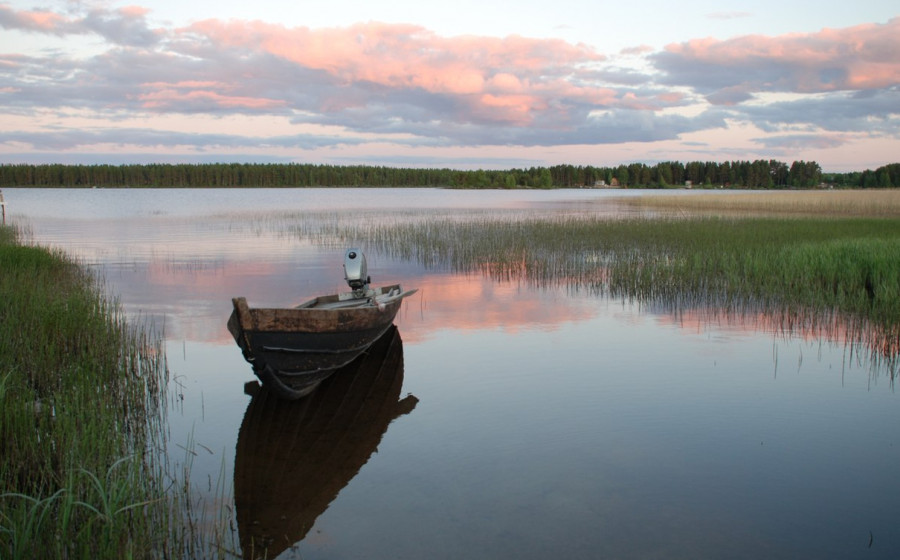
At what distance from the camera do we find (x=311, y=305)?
9.77 metres

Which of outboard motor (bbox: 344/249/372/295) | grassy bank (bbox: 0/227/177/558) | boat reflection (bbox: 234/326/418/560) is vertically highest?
outboard motor (bbox: 344/249/372/295)

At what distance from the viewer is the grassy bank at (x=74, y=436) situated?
3.48 m

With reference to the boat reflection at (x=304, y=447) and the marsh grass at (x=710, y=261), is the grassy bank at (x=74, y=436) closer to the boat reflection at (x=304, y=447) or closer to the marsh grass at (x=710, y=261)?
the boat reflection at (x=304, y=447)

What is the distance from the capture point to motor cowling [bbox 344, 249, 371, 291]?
991 centimetres

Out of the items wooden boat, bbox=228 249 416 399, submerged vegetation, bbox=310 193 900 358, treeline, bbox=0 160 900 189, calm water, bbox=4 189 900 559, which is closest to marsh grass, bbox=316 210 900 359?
submerged vegetation, bbox=310 193 900 358

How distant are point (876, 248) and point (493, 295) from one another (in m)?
7.87

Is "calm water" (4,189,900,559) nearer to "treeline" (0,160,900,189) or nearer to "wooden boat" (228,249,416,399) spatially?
"wooden boat" (228,249,416,399)

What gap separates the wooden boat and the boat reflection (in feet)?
1.08

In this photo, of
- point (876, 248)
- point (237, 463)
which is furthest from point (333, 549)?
point (876, 248)

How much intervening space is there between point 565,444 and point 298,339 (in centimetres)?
282

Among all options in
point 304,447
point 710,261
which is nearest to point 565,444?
point 304,447

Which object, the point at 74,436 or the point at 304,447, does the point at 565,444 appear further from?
the point at 74,436

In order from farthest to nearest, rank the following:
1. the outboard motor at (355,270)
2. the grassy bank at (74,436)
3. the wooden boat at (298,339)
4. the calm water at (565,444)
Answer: the outboard motor at (355,270) → the wooden boat at (298,339) → the calm water at (565,444) → the grassy bank at (74,436)

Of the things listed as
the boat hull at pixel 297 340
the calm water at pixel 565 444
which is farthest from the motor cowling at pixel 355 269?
the boat hull at pixel 297 340
